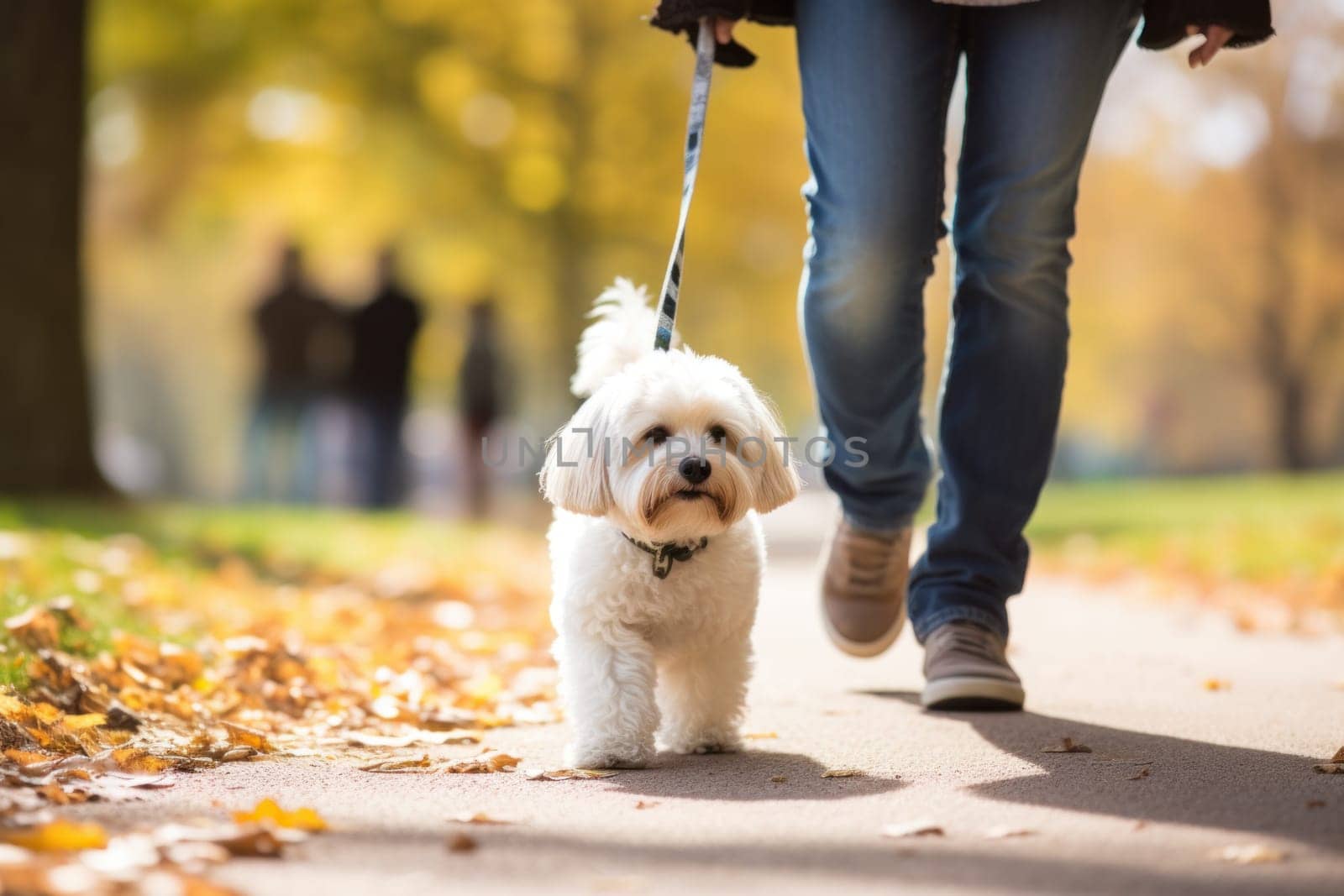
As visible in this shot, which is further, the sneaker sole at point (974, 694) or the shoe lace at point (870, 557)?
the shoe lace at point (870, 557)

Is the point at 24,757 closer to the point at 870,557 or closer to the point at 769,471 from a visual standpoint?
the point at 769,471

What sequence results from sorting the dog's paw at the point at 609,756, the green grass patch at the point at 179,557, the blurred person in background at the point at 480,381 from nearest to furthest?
the dog's paw at the point at 609,756 → the green grass patch at the point at 179,557 → the blurred person in background at the point at 480,381

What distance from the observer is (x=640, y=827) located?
8.66ft

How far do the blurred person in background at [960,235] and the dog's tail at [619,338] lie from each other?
0.45 meters

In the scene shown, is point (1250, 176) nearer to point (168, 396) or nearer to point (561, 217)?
point (561, 217)

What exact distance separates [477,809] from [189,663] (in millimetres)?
1965

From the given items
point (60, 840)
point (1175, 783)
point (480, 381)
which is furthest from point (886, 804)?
point (480, 381)

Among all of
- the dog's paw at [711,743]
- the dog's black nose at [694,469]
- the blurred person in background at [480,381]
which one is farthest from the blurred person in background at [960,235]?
the blurred person in background at [480,381]

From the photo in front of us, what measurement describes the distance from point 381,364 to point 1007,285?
11362 millimetres

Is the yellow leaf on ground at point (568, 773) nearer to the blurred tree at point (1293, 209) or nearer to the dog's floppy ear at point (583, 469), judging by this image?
the dog's floppy ear at point (583, 469)

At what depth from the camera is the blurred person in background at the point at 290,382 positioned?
1402 centimetres

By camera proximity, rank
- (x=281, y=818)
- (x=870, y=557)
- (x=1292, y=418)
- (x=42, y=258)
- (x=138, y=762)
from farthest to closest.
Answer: (x=1292, y=418)
(x=42, y=258)
(x=870, y=557)
(x=138, y=762)
(x=281, y=818)

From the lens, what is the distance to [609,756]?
11.0 ft

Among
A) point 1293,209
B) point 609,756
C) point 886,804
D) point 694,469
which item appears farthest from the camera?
point 1293,209
